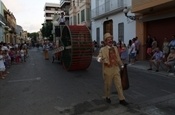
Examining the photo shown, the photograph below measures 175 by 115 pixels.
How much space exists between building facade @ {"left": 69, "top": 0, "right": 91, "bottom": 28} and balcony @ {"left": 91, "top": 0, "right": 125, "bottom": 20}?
630 centimetres

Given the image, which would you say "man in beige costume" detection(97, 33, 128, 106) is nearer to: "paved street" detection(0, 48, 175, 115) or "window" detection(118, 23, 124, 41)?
"paved street" detection(0, 48, 175, 115)

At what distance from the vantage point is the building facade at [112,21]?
22562 mm

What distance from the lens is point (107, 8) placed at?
26.5 meters

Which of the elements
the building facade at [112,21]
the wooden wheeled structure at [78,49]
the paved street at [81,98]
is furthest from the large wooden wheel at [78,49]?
the building facade at [112,21]

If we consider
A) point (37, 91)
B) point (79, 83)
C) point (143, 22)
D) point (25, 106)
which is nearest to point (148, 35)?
point (143, 22)

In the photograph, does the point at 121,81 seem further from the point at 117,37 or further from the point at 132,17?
the point at 117,37

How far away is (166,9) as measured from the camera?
663 inches

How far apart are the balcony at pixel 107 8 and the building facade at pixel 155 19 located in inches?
142

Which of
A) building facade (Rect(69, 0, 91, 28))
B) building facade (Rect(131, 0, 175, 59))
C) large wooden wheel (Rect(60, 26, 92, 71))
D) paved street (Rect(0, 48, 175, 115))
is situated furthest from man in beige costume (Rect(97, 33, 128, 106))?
building facade (Rect(69, 0, 91, 28))

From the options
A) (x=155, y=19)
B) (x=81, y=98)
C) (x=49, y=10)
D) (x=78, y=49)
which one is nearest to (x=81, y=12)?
(x=155, y=19)

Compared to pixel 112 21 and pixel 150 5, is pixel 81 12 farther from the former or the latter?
pixel 150 5

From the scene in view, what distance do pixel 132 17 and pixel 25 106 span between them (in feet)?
49.2

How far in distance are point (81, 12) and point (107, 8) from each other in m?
14.1

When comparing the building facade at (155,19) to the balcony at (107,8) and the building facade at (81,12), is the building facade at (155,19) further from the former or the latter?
the building facade at (81,12)
